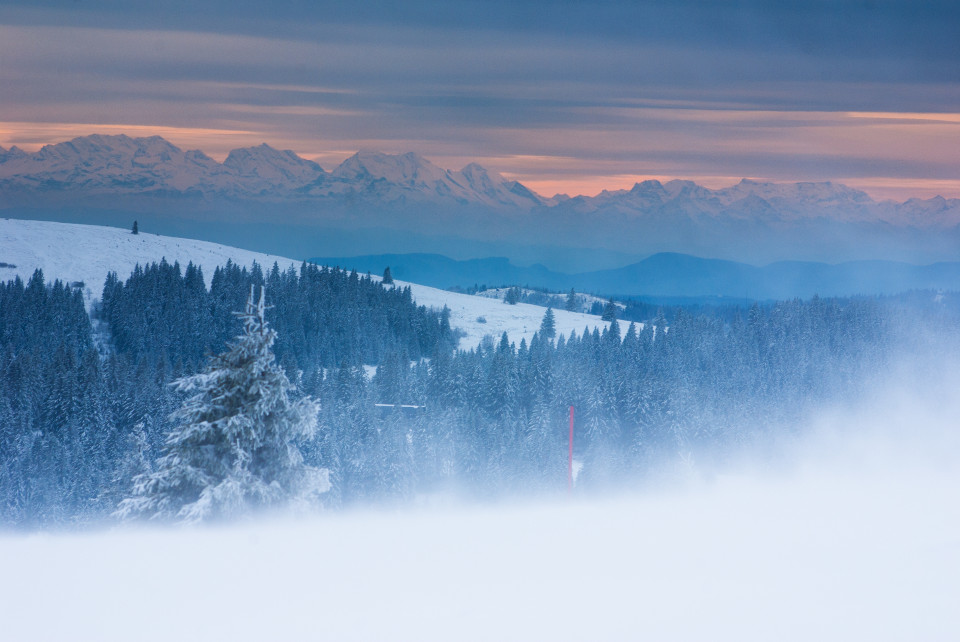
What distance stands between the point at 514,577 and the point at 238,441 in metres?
6.76

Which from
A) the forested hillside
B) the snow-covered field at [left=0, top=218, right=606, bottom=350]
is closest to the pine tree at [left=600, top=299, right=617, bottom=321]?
the snow-covered field at [left=0, top=218, right=606, bottom=350]

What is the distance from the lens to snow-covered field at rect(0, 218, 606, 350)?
13912 centimetres

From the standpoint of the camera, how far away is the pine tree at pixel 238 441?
468 inches

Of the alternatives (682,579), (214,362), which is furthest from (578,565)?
(214,362)

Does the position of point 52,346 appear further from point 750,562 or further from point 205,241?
point 750,562

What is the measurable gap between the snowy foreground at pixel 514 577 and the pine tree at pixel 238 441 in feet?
13.5

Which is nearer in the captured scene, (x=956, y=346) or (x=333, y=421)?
(x=333, y=421)

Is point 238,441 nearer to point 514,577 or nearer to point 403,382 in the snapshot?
point 514,577

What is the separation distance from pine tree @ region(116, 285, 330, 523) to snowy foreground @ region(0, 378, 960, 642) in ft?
13.5

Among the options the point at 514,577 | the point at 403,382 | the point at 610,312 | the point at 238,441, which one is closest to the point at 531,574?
the point at 514,577

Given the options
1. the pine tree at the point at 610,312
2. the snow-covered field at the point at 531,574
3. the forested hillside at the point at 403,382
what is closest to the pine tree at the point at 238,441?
the snow-covered field at the point at 531,574

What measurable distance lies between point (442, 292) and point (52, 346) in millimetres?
89313

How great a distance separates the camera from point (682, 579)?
260 inches

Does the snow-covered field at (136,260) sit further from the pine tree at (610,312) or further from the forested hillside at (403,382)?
the forested hillside at (403,382)
